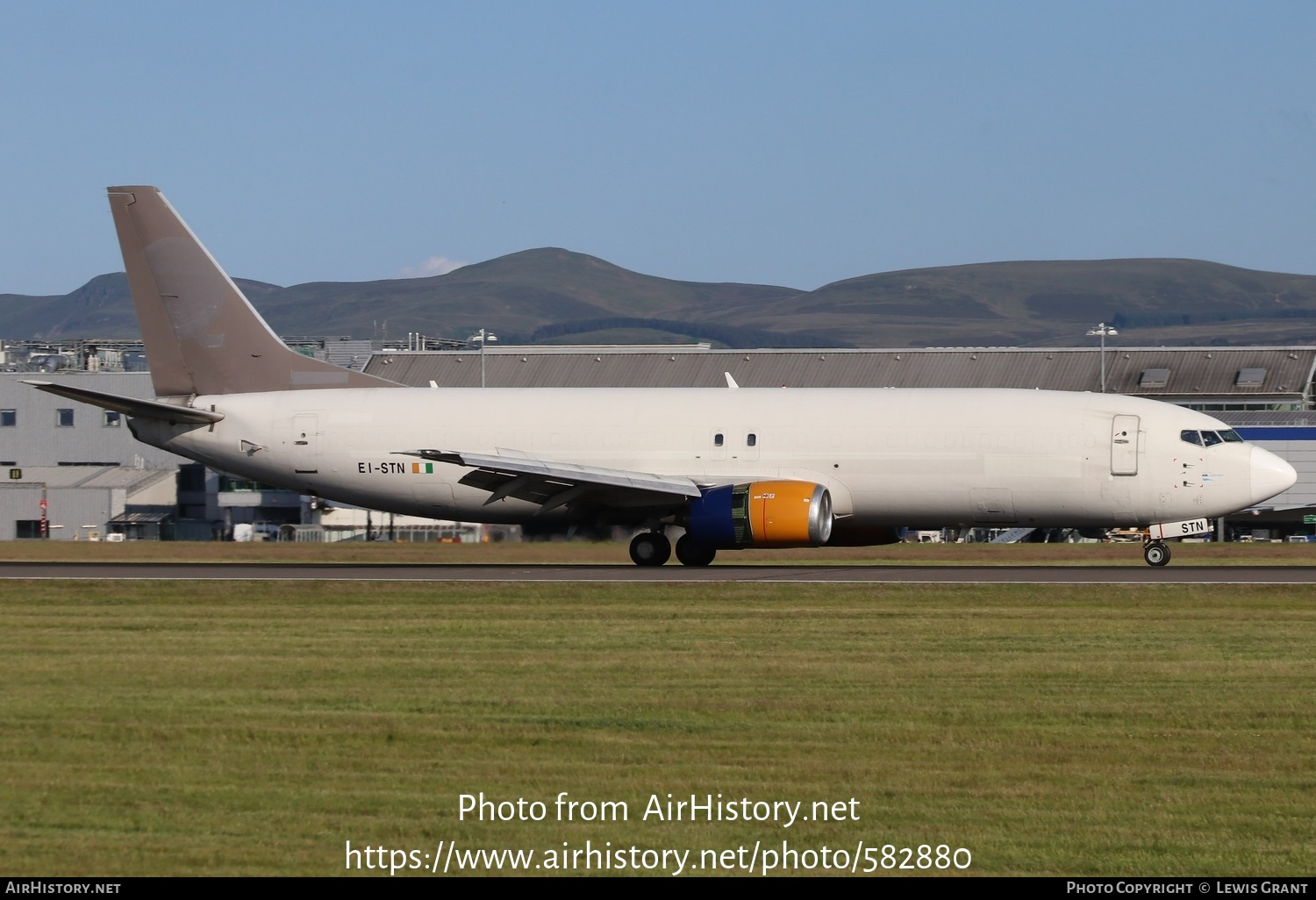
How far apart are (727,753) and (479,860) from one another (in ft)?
11.8

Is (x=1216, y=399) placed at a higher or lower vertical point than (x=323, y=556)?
higher

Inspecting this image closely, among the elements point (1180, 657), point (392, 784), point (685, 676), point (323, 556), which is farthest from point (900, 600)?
point (323, 556)

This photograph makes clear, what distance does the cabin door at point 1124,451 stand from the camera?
33406mm

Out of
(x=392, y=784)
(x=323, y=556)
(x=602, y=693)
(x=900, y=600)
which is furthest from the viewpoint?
(x=323, y=556)

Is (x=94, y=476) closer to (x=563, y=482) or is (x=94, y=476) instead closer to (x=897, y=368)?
(x=897, y=368)

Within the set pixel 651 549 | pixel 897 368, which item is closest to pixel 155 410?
pixel 651 549

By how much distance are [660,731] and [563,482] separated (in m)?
19.6

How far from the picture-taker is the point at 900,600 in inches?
998

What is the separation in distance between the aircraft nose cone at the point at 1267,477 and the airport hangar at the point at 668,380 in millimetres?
45957

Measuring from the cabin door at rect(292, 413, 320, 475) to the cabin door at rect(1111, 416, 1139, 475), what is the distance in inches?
702

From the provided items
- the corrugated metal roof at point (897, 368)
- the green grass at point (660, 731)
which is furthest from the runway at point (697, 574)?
the corrugated metal roof at point (897, 368)

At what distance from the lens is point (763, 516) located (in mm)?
32094
